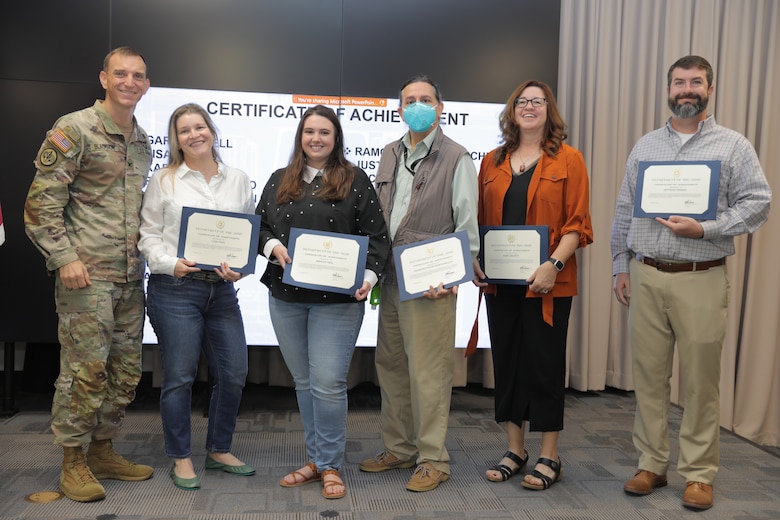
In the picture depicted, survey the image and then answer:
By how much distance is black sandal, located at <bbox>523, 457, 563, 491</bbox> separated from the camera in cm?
271

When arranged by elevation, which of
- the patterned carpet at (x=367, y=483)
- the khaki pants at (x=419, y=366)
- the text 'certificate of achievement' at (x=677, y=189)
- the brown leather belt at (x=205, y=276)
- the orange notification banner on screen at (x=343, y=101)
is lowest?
the patterned carpet at (x=367, y=483)

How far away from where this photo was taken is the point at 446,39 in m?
3.89

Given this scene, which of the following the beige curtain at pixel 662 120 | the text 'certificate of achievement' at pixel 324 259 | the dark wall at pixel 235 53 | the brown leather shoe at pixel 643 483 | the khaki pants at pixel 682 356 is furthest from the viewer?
the beige curtain at pixel 662 120

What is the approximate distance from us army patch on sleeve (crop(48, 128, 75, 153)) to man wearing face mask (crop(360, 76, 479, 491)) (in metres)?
1.18

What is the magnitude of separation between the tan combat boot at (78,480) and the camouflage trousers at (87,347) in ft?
0.20

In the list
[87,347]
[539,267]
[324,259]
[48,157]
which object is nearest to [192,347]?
[87,347]

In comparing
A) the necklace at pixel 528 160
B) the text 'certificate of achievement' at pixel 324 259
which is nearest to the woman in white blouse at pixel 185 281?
the text 'certificate of achievement' at pixel 324 259

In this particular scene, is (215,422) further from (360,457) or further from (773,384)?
(773,384)

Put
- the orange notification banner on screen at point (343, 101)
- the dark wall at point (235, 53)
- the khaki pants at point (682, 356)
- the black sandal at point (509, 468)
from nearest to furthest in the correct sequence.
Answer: the khaki pants at point (682, 356)
the black sandal at point (509, 468)
the dark wall at point (235, 53)
the orange notification banner on screen at point (343, 101)

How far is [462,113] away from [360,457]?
1993mm

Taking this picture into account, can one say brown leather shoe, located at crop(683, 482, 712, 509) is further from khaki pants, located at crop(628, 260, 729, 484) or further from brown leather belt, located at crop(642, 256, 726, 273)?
brown leather belt, located at crop(642, 256, 726, 273)

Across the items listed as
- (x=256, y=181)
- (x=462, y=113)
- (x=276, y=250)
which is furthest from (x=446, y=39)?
(x=276, y=250)

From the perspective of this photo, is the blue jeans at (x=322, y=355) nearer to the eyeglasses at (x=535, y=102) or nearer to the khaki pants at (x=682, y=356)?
the eyeglasses at (x=535, y=102)

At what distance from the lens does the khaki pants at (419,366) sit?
8.68 ft
